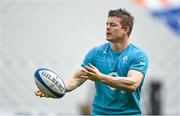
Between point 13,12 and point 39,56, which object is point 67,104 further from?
point 13,12

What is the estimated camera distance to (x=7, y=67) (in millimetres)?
15969

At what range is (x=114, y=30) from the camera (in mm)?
8562

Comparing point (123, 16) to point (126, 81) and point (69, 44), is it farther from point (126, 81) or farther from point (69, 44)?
point (69, 44)

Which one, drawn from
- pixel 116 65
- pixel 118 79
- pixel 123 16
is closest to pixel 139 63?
pixel 116 65

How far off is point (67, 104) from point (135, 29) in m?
2.34

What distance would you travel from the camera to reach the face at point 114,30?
8.52 meters

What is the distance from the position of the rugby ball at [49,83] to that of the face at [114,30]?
0.79 meters

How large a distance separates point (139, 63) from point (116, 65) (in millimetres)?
292

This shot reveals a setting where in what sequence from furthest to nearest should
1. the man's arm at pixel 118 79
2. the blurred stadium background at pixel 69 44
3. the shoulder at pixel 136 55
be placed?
the blurred stadium background at pixel 69 44 → the shoulder at pixel 136 55 → the man's arm at pixel 118 79

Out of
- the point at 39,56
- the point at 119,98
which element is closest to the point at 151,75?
the point at 39,56

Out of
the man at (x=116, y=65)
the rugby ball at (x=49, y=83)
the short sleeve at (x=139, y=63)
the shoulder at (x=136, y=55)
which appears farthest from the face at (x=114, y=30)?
the rugby ball at (x=49, y=83)

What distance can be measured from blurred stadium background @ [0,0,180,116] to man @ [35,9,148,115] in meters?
6.57

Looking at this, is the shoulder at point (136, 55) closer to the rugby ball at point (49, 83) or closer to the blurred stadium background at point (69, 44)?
the rugby ball at point (49, 83)

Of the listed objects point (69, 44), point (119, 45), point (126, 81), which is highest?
point (119, 45)
